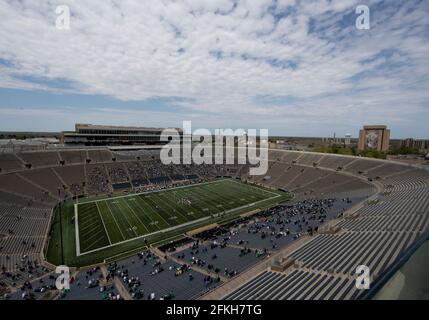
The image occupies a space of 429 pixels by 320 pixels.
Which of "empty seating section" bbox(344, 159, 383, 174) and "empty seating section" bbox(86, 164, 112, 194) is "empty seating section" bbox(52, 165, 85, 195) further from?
"empty seating section" bbox(344, 159, 383, 174)

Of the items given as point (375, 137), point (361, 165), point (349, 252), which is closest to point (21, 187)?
point (349, 252)

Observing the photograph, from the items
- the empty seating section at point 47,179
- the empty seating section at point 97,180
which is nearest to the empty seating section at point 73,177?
the empty seating section at point 97,180

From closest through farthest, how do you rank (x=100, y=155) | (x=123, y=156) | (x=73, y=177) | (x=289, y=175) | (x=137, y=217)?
1. (x=137, y=217)
2. (x=73, y=177)
3. (x=289, y=175)
4. (x=100, y=155)
5. (x=123, y=156)

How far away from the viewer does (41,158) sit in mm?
51375

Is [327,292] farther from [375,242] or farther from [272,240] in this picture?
[272,240]

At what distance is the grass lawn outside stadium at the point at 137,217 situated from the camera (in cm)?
2617

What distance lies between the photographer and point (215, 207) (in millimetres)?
39656

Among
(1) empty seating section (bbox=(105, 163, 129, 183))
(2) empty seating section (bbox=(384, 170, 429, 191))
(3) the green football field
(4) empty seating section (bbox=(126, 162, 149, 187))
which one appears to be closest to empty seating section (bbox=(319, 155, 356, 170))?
(2) empty seating section (bbox=(384, 170, 429, 191))

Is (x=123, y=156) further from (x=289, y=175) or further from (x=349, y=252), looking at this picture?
(x=349, y=252)

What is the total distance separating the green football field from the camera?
29.3 meters

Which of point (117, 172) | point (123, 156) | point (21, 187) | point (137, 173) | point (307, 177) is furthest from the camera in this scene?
point (123, 156)

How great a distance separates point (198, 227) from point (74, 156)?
39577 millimetres

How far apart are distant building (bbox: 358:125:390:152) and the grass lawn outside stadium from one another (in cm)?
10658
